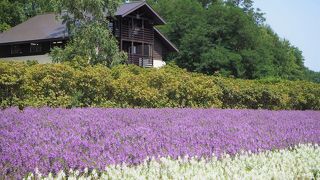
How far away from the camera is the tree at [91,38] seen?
80.4ft

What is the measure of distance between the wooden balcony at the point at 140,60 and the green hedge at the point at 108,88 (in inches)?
798

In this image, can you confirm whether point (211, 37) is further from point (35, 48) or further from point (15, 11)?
point (15, 11)

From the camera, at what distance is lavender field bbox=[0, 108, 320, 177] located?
16.8ft

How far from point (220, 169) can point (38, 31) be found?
35.4 m

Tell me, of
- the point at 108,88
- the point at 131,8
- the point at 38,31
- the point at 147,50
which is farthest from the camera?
the point at 147,50

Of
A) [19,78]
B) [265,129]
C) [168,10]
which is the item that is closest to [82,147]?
[265,129]

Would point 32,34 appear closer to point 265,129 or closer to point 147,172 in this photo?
point 265,129

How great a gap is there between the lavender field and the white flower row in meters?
0.21

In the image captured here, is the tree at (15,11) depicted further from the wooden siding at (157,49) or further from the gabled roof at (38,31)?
the wooden siding at (157,49)

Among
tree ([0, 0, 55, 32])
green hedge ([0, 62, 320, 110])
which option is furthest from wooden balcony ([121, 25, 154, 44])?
green hedge ([0, 62, 320, 110])

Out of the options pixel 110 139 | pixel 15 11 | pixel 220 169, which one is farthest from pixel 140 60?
pixel 220 169

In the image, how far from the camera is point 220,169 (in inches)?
201

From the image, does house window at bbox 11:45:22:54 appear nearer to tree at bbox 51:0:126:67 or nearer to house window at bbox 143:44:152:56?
house window at bbox 143:44:152:56

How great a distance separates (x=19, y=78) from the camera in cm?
1238
